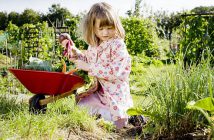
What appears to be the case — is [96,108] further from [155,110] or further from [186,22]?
[186,22]

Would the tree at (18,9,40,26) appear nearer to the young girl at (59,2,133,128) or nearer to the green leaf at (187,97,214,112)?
the young girl at (59,2,133,128)

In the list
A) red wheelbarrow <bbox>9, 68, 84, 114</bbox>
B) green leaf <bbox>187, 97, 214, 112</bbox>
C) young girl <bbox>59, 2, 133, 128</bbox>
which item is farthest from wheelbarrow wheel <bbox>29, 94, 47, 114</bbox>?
green leaf <bbox>187, 97, 214, 112</bbox>

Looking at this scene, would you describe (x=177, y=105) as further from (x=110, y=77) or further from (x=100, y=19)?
(x=100, y=19)

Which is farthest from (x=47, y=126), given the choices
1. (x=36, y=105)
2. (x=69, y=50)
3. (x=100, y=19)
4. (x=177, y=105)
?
(x=100, y=19)

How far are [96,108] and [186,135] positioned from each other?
4.46 feet

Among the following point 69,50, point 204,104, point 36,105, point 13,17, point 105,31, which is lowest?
point 36,105

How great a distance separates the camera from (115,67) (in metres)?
3.47

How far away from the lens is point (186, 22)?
8766mm

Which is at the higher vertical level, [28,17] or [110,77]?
[28,17]

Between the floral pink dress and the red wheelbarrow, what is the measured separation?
0.70 feet

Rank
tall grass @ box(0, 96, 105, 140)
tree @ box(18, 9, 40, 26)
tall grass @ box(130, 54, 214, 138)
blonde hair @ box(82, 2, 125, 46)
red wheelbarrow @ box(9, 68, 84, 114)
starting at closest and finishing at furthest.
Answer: tall grass @ box(0, 96, 105, 140), tall grass @ box(130, 54, 214, 138), red wheelbarrow @ box(9, 68, 84, 114), blonde hair @ box(82, 2, 125, 46), tree @ box(18, 9, 40, 26)

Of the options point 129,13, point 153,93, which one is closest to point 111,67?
point 153,93

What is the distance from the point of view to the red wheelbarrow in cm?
335

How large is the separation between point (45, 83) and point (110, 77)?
0.57 meters
